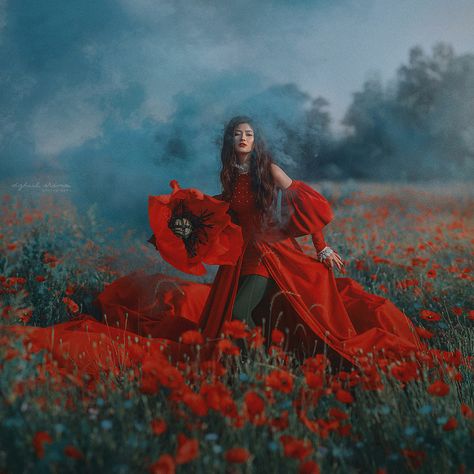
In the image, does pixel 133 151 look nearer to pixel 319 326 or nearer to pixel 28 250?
pixel 28 250

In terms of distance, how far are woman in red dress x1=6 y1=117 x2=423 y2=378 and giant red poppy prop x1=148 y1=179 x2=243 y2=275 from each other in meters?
0.16

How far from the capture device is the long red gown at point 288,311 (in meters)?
2.92

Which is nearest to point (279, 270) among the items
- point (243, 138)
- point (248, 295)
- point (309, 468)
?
point (248, 295)

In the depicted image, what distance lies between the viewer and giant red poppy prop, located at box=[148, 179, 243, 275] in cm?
302

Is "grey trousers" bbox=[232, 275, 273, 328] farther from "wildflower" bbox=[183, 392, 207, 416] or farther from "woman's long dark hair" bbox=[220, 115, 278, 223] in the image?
"wildflower" bbox=[183, 392, 207, 416]

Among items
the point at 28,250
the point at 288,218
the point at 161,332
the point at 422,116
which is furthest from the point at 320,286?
the point at 422,116

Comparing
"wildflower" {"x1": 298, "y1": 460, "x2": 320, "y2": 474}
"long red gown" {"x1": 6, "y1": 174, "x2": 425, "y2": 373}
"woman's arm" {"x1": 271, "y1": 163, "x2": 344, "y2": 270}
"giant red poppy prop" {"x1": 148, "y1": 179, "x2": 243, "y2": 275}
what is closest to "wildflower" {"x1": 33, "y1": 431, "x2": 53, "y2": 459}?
"wildflower" {"x1": 298, "y1": 460, "x2": 320, "y2": 474}

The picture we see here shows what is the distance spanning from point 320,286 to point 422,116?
409 cm

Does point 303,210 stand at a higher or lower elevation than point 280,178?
lower

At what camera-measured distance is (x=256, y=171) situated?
Answer: 3229 mm

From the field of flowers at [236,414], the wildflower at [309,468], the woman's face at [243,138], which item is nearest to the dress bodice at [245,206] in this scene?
the woman's face at [243,138]

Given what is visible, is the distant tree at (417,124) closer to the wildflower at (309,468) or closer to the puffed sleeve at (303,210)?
the puffed sleeve at (303,210)

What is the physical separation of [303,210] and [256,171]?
0.39 metres

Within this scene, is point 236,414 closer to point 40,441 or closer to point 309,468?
point 309,468
